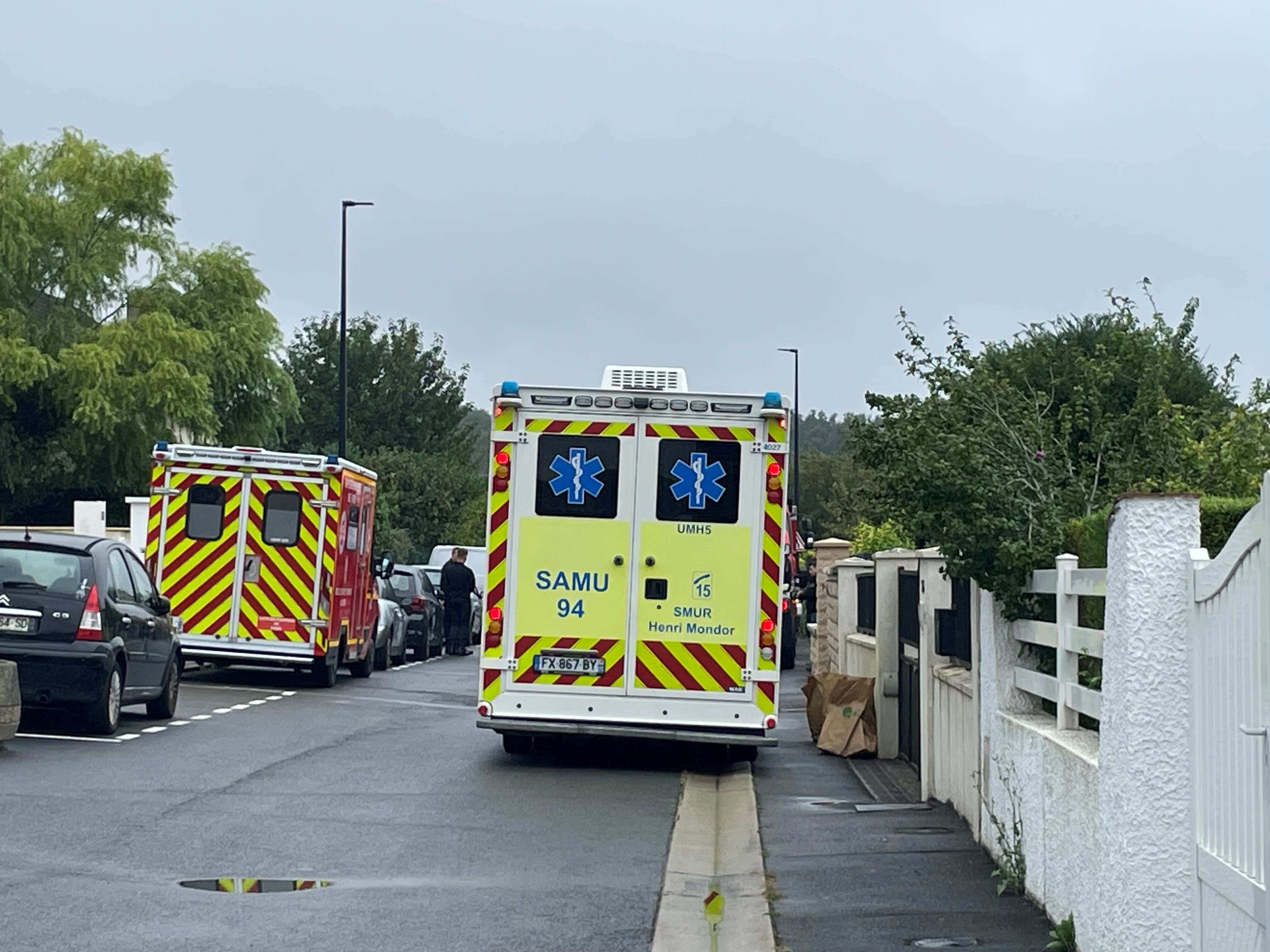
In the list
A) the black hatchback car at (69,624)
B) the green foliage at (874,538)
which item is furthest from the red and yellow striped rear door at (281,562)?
the green foliage at (874,538)

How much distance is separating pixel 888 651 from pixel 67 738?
21.4 ft

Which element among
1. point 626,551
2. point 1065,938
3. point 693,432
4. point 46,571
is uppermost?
point 693,432

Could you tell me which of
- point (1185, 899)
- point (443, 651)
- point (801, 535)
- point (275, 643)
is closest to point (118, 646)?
point (275, 643)

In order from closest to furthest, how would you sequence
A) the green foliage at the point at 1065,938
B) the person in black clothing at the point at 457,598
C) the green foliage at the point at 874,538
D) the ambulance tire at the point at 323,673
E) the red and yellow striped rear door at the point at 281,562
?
the green foliage at the point at 1065,938 → the red and yellow striped rear door at the point at 281,562 → the ambulance tire at the point at 323,673 → the green foliage at the point at 874,538 → the person in black clothing at the point at 457,598

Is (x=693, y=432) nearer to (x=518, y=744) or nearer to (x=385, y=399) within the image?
(x=518, y=744)

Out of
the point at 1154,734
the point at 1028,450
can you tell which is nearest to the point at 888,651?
the point at 1028,450

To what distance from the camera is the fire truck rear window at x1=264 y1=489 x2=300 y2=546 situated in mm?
22984

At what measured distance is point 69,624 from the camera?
15320mm

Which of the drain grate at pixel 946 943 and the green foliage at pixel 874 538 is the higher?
the green foliage at pixel 874 538

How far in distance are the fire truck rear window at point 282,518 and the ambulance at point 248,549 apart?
10 millimetres

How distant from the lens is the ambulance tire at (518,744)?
52.5 ft

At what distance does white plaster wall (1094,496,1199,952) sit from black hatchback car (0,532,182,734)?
33.6ft

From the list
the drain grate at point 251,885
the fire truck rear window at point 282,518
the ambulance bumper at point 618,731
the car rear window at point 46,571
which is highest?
the fire truck rear window at point 282,518

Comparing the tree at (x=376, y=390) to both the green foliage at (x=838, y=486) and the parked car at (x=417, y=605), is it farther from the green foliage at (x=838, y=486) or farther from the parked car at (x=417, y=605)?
the parked car at (x=417, y=605)
